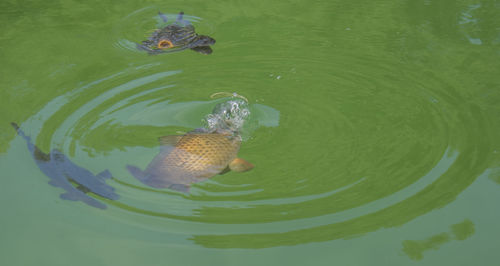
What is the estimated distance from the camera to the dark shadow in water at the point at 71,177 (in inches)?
110

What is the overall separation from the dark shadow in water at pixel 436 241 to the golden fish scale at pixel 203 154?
1114 millimetres

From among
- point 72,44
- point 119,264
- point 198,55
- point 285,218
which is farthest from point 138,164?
point 72,44

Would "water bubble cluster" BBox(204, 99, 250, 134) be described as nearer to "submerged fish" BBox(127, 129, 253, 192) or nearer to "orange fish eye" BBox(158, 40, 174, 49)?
"submerged fish" BBox(127, 129, 253, 192)

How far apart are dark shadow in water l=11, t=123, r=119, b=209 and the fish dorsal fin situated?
407mm

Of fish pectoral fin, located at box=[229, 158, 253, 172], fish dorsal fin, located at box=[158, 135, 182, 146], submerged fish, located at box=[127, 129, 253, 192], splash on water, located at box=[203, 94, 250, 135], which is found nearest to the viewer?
submerged fish, located at box=[127, 129, 253, 192]

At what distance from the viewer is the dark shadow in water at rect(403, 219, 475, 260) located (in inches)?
99.0

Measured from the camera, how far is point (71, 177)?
2.90m

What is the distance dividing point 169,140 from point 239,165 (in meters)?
0.54

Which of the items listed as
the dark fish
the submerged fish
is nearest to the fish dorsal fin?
the submerged fish

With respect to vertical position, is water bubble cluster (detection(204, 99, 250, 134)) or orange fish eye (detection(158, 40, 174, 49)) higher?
orange fish eye (detection(158, 40, 174, 49))

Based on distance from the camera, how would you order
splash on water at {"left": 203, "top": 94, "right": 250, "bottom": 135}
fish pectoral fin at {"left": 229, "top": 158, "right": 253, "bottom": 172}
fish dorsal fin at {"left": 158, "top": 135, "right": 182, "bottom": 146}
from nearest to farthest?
1. fish pectoral fin at {"left": 229, "top": 158, "right": 253, "bottom": 172}
2. fish dorsal fin at {"left": 158, "top": 135, "right": 182, "bottom": 146}
3. splash on water at {"left": 203, "top": 94, "right": 250, "bottom": 135}

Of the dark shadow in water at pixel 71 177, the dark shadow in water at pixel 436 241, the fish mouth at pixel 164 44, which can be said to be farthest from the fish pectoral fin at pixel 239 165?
the fish mouth at pixel 164 44

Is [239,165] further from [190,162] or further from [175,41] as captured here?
[175,41]

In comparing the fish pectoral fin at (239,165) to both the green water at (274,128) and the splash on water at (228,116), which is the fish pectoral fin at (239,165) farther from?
the splash on water at (228,116)
